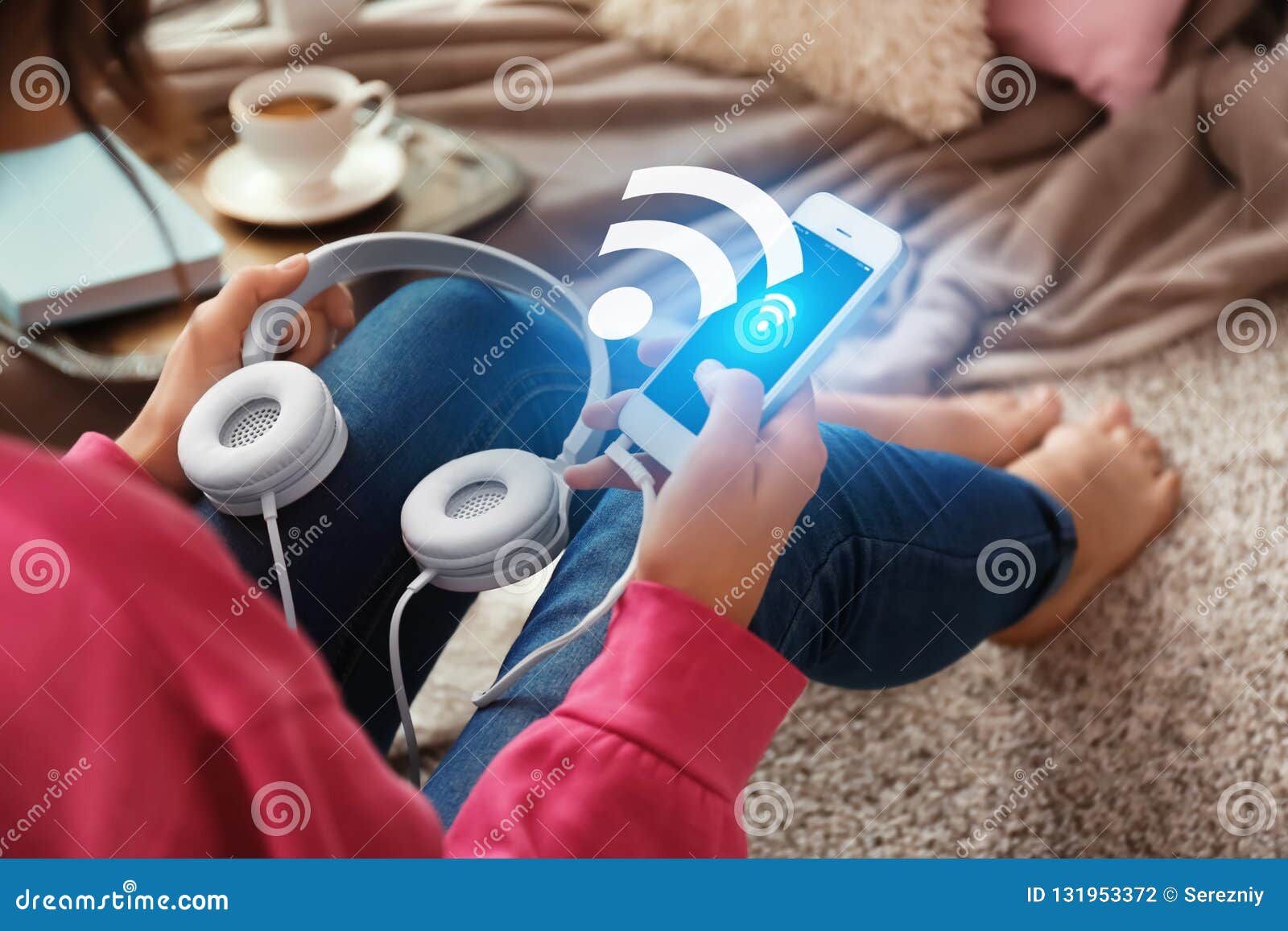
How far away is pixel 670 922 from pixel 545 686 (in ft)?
0.39

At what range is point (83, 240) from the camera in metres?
0.71

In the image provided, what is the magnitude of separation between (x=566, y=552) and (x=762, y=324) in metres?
0.16

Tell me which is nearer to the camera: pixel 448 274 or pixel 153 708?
pixel 153 708

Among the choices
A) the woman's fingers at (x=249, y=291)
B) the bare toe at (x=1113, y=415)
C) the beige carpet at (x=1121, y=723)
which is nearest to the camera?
the woman's fingers at (x=249, y=291)

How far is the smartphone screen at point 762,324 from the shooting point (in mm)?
485

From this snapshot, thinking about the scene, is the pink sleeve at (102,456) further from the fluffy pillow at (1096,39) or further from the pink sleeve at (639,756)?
the fluffy pillow at (1096,39)

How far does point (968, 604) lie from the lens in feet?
1.79

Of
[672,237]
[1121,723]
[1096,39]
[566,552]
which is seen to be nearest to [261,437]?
[566,552]

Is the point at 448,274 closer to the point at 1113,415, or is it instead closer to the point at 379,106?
the point at 379,106

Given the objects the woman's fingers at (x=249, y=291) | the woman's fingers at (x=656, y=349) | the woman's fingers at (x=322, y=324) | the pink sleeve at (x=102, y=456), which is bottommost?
the pink sleeve at (x=102, y=456)

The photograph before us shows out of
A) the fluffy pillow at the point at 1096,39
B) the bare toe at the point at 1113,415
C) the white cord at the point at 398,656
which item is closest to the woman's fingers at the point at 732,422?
the white cord at the point at 398,656

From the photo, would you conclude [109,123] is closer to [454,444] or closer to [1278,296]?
[454,444]

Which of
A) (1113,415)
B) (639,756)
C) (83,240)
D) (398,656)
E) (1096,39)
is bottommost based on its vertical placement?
(83,240)

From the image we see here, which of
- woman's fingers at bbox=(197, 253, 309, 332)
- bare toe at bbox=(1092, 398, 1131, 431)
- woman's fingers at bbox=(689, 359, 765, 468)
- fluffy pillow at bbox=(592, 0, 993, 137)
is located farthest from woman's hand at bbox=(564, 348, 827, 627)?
fluffy pillow at bbox=(592, 0, 993, 137)
